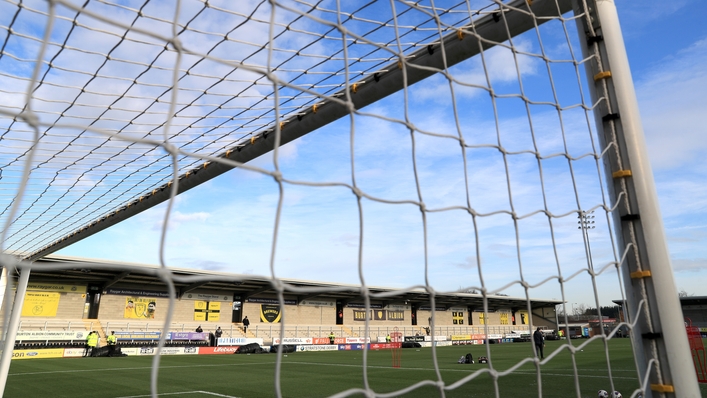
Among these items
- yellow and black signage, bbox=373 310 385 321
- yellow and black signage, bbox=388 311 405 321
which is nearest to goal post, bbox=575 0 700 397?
yellow and black signage, bbox=373 310 385 321

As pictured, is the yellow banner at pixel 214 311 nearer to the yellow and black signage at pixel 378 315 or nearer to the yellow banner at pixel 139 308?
the yellow banner at pixel 139 308

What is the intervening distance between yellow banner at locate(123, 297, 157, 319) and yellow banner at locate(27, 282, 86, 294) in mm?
2172

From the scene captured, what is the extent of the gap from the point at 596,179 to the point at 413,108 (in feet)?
3.55

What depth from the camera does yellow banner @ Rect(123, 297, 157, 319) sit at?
2259cm

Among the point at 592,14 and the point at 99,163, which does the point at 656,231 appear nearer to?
the point at 592,14

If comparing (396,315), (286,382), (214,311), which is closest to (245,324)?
(214,311)

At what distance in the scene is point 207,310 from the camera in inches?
981

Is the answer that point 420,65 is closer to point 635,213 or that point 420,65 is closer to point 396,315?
point 635,213

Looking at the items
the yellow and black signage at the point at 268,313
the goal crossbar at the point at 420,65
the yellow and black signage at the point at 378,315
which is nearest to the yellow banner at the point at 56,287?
the yellow and black signage at the point at 268,313

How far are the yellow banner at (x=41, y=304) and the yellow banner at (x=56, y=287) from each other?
20 cm

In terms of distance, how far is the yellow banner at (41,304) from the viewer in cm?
1925

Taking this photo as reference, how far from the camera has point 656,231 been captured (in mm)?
1989

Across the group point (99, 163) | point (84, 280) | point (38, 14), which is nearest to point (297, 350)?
point (84, 280)

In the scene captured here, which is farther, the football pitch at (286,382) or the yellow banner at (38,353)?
the yellow banner at (38,353)
